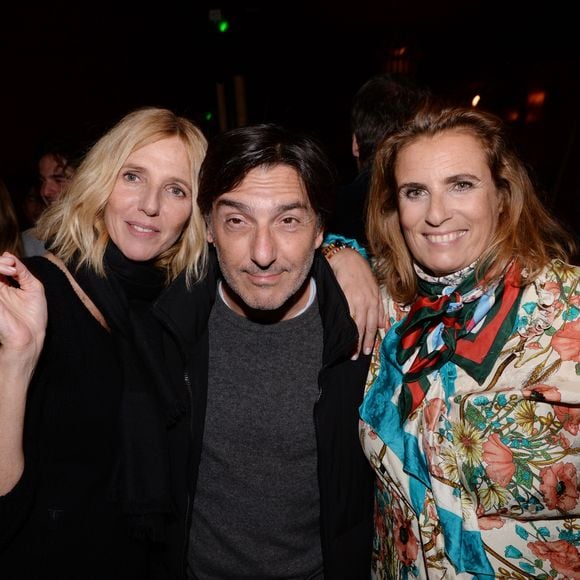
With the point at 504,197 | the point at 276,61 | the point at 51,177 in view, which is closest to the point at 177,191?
the point at 504,197

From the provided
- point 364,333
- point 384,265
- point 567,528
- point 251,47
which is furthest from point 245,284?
point 251,47

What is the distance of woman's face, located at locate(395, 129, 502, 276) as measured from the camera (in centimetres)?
158

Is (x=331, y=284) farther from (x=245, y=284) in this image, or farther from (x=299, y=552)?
(x=299, y=552)

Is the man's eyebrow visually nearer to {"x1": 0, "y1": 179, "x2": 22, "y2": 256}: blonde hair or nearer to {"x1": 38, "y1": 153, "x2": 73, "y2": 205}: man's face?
{"x1": 0, "y1": 179, "x2": 22, "y2": 256}: blonde hair

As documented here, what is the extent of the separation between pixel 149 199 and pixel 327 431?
1.03 meters

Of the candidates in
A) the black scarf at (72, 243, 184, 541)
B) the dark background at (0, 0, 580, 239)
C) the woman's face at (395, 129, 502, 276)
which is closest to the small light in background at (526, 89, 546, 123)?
the dark background at (0, 0, 580, 239)

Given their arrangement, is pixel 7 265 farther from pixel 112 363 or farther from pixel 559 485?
pixel 559 485

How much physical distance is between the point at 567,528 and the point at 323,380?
2.63ft

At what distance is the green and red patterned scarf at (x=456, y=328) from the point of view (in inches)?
57.5

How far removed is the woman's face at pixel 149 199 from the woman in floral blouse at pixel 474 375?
30.7 inches

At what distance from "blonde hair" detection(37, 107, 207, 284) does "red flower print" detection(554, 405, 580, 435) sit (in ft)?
4.09

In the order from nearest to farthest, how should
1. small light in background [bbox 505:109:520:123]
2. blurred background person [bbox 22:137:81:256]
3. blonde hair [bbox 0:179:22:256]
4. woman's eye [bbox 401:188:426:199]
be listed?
woman's eye [bbox 401:188:426:199] → blonde hair [bbox 0:179:22:256] → blurred background person [bbox 22:137:81:256] → small light in background [bbox 505:109:520:123]

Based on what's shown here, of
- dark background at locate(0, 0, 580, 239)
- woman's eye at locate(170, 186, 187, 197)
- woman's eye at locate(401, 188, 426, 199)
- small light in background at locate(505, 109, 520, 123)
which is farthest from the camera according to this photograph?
small light in background at locate(505, 109, 520, 123)

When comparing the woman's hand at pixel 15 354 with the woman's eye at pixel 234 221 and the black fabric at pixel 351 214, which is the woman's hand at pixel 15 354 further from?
the black fabric at pixel 351 214
